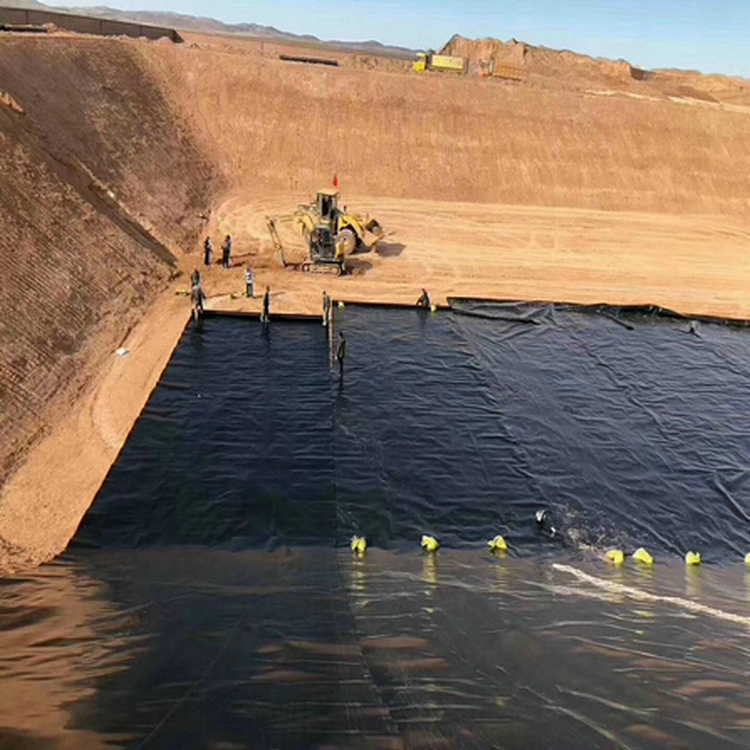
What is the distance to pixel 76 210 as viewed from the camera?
Answer: 773 inches

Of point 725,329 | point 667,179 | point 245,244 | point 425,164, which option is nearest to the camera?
point 725,329

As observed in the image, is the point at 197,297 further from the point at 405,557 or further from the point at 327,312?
the point at 405,557

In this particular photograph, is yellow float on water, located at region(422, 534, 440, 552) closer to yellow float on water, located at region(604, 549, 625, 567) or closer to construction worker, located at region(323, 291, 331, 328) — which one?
yellow float on water, located at region(604, 549, 625, 567)

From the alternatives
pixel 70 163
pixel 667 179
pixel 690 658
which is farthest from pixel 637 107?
pixel 690 658

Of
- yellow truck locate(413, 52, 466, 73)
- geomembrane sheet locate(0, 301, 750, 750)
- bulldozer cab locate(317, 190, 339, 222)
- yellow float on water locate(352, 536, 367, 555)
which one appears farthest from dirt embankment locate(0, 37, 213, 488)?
yellow truck locate(413, 52, 466, 73)

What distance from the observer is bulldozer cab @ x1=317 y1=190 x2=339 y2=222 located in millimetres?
23297

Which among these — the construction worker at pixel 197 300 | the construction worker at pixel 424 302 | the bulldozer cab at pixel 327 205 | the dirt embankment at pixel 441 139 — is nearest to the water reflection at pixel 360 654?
the construction worker at pixel 197 300

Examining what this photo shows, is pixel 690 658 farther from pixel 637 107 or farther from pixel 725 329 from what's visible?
pixel 637 107

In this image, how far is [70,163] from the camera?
22.3 m

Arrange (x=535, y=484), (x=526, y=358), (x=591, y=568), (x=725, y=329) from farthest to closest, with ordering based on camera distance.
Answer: (x=725, y=329) < (x=526, y=358) < (x=535, y=484) < (x=591, y=568)

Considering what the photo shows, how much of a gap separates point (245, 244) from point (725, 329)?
16.8 m

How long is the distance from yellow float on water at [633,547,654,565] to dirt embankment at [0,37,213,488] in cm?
1085

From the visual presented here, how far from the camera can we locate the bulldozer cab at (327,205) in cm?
2330

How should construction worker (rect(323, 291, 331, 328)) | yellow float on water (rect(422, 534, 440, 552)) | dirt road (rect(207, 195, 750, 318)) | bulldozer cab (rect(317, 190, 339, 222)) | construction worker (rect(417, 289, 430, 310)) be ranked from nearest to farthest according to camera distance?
yellow float on water (rect(422, 534, 440, 552)) < construction worker (rect(323, 291, 331, 328)) < construction worker (rect(417, 289, 430, 310)) < dirt road (rect(207, 195, 750, 318)) < bulldozer cab (rect(317, 190, 339, 222))
